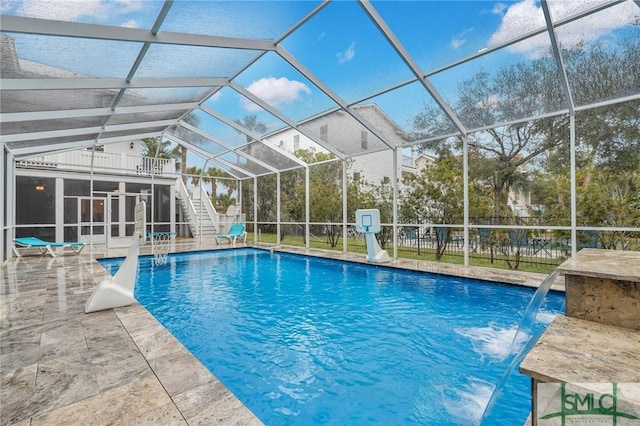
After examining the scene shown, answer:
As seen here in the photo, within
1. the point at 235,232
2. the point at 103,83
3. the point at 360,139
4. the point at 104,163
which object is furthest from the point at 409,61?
the point at 104,163

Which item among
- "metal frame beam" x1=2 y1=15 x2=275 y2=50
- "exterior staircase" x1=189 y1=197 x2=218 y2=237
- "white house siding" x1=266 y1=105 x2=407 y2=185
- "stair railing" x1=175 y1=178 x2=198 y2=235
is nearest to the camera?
"metal frame beam" x1=2 y1=15 x2=275 y2=50

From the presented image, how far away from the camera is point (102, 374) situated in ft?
7.70

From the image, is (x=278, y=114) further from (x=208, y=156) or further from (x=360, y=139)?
(x=208, y=156)

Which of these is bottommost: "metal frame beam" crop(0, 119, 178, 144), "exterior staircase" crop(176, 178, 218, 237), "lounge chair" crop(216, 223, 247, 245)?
"lounge chair" crop(216, 223, 247, 245)

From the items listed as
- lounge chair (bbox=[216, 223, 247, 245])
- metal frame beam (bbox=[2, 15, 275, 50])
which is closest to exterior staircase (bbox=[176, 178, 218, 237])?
lounge chair (bbox=[216, 223, 247, 245])

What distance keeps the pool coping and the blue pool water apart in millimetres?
443

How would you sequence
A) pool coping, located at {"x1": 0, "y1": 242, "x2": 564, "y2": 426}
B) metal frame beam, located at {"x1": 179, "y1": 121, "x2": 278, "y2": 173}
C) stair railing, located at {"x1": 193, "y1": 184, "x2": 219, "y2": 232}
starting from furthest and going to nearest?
stair railing, located at {"x1": 193, "y1": 184, "x2": 219, "y2": 232} < metal frame beam, located at {"x1": 179, "y1": 121, "x2": 278, "y2": 173} < pool coping, located at {"x1": 0, "y1": 242, "x2": 564, "y2": 426}

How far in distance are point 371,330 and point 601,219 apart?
17.2 feet

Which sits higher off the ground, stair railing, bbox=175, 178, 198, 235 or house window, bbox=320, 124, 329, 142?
house window, bbox=320, 124, 329, 142

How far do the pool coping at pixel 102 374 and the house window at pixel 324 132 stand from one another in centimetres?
586

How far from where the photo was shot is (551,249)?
6.67m

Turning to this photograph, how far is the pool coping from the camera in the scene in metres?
1.87

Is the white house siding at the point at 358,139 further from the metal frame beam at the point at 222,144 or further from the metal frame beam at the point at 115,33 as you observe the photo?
the metal frame beam at the point at 115,33

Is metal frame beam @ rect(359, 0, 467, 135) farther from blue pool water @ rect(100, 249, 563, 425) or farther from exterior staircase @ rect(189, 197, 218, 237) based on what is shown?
exterior staircase @ rect(189, 197, 218, 237)
